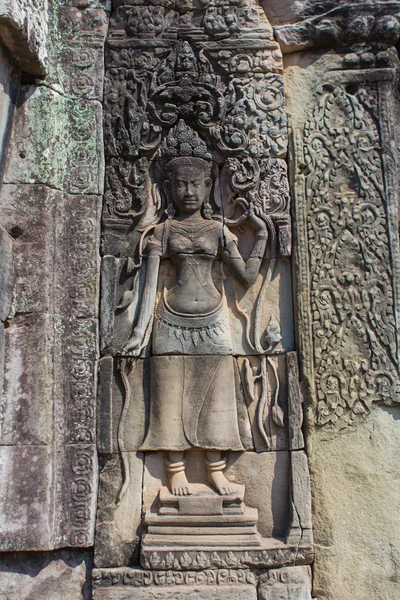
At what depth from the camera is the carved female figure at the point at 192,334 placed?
14.3ft

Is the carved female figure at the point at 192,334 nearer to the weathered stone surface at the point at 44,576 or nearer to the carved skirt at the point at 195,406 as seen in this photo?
the carved skirt at the point at 195,406

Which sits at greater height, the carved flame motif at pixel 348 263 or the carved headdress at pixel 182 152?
the carved headdress at pixel 182 152

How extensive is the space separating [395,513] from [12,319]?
3.10 metres

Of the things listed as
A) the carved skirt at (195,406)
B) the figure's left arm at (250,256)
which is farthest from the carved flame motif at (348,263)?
the carved skirt at (195,406)

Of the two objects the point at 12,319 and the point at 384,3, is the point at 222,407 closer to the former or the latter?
the point at 12,319

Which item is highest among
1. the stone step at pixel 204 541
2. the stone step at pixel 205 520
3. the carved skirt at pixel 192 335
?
the carved skirt at pixel 192 335

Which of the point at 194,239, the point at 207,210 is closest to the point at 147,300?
the point at 194,239

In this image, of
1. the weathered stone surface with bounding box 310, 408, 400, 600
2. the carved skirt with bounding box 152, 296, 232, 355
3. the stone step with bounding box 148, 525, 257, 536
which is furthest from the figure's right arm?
the weathered stone surface with bounding box 310, 408, 400, 600

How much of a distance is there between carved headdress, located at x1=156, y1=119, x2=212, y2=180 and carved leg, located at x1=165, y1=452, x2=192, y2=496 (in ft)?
7.08

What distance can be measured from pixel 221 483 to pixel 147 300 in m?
1.46

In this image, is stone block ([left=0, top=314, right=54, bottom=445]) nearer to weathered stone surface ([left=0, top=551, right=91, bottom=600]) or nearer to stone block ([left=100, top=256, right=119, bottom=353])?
stone block ([left=100, top=256, right=119, bottom=353])

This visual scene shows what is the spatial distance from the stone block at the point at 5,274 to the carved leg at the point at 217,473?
71.6 inches

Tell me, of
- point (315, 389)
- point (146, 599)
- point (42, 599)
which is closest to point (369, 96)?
point (315, 389)

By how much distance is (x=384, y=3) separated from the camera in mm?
4719
